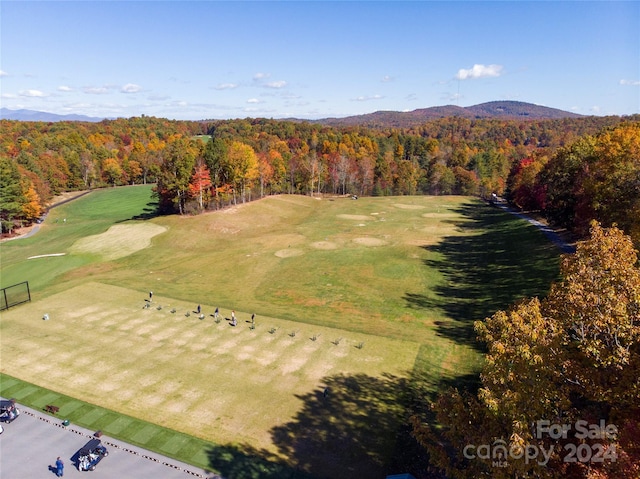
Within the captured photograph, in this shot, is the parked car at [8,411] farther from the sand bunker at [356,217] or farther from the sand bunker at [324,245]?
the sand bunker at [356,217]

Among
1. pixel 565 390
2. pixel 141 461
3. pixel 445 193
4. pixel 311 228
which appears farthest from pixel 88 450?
pixel 445 193

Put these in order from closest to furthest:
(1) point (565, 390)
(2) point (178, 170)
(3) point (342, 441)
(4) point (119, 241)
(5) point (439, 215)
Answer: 1. (1) point (565, 390)
2. (3) point (342, 441)
3. (4) point (119, 241)
4. (2) point (178, 170)
5. (5) point (439, 215)

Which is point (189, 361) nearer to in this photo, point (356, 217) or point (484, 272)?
point (484, 272)

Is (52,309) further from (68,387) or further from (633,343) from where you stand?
(633,343)

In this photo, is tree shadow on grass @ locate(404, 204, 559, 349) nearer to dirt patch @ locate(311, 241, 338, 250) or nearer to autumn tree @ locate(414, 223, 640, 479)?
dirt patch @ locate(311, 241, 338, 250)

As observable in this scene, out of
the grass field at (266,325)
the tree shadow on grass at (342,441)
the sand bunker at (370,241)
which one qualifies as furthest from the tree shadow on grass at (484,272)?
the tree shadow on grass at (342,441)

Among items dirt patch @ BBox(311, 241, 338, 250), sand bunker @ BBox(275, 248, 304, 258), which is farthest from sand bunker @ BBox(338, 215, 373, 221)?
sand bunker @ BBox(275, 248, 304, 258)

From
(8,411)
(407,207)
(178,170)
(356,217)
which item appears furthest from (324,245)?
(8,411)
